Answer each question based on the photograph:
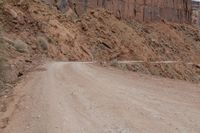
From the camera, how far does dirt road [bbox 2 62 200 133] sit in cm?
970

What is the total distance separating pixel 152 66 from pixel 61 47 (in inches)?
592

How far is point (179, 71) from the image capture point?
58.3 metres

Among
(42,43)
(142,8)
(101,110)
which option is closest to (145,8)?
(142,8)

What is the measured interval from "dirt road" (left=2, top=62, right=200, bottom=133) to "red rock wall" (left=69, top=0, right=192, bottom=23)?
42.9 meters

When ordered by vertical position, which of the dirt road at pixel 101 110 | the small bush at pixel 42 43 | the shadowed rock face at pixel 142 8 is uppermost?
the shadowed rock face at pixel 142 8

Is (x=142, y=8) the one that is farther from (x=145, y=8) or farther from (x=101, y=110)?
(x=101, y=110)

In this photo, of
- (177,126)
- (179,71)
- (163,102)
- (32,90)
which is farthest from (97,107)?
(179,71)

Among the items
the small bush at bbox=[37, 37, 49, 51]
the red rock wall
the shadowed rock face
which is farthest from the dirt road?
the red rock wall

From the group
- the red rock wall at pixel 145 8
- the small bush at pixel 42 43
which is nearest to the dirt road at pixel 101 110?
the small bush at pixel 42 43

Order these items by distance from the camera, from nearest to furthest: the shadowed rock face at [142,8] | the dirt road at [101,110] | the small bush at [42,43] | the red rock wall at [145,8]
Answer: the dirt road at [101,110], the small bush at [42,43], the shadowed rock face at [142,8], the red rock wall at [145,8]

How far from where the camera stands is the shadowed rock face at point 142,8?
58.5 metres

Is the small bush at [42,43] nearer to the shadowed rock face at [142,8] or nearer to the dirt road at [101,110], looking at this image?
the shadowed rock face at [142,8]

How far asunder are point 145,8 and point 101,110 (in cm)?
6317

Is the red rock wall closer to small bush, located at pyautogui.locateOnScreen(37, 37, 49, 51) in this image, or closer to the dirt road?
small bush, located at pyautogui.locateOnScreen(37, 37, 49, 51)
